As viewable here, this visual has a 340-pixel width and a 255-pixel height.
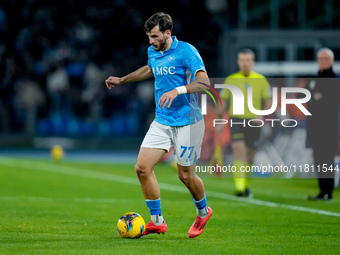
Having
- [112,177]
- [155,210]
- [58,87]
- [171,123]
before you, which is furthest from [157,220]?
[58,87]

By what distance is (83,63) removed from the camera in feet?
94.5

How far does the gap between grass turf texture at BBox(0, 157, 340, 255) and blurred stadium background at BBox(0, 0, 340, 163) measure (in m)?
11.1

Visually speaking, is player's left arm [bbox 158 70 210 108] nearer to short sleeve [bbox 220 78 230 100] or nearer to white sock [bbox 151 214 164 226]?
white sock [bbox 151 214 164 226]

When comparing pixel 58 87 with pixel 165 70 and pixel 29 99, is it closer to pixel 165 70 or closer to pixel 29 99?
pixel 29 99

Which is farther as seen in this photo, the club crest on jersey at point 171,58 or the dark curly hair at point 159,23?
the club crest on jersey at point 171,58

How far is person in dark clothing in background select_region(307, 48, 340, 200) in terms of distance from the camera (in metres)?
12.6

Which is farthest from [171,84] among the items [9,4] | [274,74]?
[9,4]

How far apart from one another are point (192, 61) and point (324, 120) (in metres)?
5.43

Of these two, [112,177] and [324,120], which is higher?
[324,120]

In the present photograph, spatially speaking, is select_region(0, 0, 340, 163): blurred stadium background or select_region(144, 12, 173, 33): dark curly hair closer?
select_region(144, 12, 173, 33): dark curly hair

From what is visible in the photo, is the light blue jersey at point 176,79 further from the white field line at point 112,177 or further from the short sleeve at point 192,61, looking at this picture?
the white field line at point 112,177

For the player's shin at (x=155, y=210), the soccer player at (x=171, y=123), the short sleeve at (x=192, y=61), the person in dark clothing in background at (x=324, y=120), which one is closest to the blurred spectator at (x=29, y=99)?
the person in dark clothing in background at (x=324, y=120)

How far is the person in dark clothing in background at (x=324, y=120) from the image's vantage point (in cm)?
1262

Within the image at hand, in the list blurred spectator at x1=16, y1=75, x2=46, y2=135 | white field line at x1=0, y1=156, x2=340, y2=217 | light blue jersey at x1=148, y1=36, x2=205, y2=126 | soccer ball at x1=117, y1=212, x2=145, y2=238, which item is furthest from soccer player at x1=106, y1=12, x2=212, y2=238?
blurred spectator at x1=16, y1=75, x2=46, y2=135
